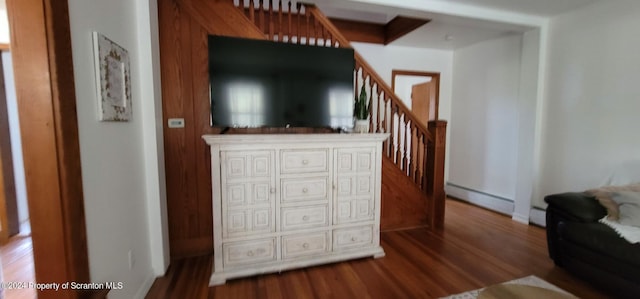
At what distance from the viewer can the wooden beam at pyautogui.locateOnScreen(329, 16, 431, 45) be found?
378cm

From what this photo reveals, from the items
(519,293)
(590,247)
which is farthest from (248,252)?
(590,247)

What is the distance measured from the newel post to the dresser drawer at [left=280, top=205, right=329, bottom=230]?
59.1 inches

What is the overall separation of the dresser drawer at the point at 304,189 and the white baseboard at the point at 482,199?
2856 millimetres

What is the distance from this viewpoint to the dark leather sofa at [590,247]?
174 centimetres

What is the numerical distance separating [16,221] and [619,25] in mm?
6191

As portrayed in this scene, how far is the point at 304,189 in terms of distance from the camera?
7.20ft

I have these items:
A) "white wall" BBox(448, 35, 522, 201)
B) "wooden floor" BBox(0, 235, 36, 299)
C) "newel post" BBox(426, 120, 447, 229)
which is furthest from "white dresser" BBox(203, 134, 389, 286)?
"white wall" BBox(448, 35, 522, 201)

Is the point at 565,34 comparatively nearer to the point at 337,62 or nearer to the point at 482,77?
the point at 482,77

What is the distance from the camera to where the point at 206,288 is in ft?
6.48

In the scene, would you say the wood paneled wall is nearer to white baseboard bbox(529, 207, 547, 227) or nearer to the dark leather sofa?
the dark leather sofa

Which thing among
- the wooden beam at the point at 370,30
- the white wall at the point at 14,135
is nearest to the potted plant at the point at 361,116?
the wooden beam at the point at 370,30

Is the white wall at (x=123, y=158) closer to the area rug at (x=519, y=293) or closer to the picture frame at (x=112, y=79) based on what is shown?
the picture frame at (x=112, y=79)

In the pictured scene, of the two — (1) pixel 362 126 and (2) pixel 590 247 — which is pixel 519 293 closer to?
(2) pixel 590 247

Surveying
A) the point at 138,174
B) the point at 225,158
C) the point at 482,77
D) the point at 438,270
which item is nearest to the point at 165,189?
the point at 138,174
